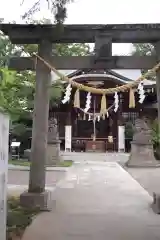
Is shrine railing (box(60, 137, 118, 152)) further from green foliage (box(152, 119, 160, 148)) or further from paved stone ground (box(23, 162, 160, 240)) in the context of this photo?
paved stone ground (box(23, 162, 160, 240))

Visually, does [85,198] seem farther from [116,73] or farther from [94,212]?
[116,73]

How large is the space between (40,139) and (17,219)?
190 centimetres

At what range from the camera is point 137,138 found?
1966cm

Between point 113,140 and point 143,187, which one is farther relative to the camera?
point 113,140

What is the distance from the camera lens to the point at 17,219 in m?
6.63

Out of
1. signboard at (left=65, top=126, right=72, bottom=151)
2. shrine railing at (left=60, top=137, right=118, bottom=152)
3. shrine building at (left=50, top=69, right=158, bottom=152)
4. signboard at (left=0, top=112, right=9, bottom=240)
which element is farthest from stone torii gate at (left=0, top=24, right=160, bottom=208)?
shrine railing at (left=60, top=137, right=118, bottom=152)

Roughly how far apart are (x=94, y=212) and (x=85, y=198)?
171cm

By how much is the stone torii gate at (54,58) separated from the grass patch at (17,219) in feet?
0.92

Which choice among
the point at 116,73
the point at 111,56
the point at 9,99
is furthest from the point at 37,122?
A: the point at 116,73

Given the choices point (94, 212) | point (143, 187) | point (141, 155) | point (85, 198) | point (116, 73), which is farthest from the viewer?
point (116, 73)

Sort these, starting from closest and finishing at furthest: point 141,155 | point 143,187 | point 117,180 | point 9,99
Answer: point 9,99
point 143,187
point 117,180
point 141,155

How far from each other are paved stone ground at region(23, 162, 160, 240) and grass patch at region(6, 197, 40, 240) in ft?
0.43

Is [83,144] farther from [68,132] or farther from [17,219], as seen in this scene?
[17,219]

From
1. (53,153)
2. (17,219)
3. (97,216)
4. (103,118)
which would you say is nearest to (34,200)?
(17,219)
